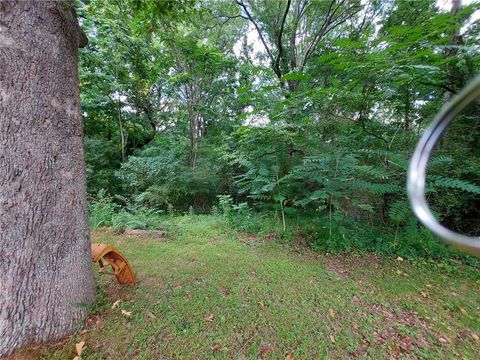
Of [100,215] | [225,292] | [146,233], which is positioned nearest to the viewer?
[225,292]

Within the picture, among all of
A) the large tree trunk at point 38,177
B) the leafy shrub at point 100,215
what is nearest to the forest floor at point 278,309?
the large tree trunk at point 38,177

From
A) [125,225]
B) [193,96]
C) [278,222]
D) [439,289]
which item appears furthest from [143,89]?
[439,289]

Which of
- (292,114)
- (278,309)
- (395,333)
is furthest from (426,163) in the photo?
(292,114)

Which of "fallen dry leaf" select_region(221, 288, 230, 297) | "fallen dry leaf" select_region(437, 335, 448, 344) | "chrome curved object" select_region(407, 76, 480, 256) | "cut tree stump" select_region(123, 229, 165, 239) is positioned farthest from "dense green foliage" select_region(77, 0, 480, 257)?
"chrome curved object" select_region(407, 76, 480, 256)

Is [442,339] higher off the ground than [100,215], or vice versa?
[100,215]

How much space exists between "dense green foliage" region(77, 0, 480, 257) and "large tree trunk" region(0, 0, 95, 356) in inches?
51.0

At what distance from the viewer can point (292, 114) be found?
12.1ft

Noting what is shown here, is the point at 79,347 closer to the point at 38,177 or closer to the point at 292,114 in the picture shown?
the point at 38,177

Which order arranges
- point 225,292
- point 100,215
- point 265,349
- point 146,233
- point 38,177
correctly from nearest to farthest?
point 38,177
point 265,349
point 225,292
point 146,233
point 100,215

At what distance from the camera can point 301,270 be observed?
2.60m

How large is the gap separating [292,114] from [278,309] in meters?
2.91

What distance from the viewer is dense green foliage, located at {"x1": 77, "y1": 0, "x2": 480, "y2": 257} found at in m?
2.75

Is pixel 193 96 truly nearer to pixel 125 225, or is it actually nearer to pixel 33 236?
pixel 125 225

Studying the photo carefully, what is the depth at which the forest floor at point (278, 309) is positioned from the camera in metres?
1.58
